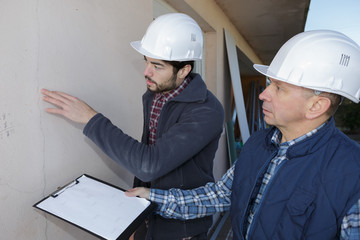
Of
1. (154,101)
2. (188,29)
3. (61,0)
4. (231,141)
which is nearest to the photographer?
(61,0)

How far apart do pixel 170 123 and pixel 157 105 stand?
8.0 inches

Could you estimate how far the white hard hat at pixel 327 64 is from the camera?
0.81 m

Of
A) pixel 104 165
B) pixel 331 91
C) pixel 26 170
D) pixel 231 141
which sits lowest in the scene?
pixel 231 141

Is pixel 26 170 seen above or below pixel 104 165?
above

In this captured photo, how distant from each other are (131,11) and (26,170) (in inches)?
43.9

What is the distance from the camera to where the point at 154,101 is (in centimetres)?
135

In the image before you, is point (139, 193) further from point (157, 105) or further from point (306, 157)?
point (306, 157)

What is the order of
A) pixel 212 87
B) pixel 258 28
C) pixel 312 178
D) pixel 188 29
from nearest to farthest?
pixel 312 178, pixel 188 29, pixel 212 87, pixel 258 28

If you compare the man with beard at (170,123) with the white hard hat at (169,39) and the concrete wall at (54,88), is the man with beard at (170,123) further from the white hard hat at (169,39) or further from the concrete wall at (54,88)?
the concrete wall at (54,88)

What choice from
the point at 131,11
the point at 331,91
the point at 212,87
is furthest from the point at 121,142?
the point at 212,87

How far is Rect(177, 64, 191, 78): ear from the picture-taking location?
1255 mm

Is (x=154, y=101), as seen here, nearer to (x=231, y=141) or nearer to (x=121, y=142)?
(x=121, y=142)

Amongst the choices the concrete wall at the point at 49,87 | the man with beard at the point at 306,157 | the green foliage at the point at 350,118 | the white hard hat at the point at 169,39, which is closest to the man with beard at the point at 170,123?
the white hard hat at the point at 169,39

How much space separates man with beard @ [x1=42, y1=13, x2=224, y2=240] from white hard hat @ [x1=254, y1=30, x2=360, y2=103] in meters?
0.42
